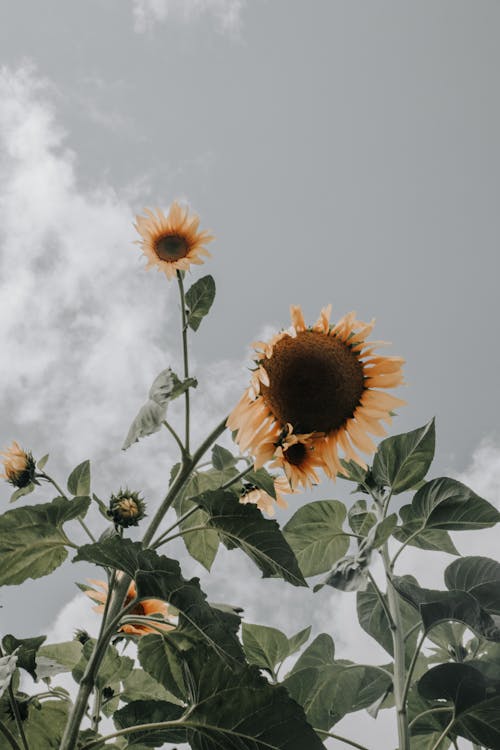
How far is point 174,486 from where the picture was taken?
1303 millimetres

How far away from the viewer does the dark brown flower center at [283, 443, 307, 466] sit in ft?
4.38

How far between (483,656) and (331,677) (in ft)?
1.98

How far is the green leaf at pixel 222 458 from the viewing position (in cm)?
158

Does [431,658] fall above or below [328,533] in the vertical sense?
below

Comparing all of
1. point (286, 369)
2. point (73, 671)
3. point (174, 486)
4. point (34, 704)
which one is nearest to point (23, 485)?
point (73, 671)

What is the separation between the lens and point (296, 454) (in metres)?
1.35

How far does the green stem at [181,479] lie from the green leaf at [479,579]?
83cm

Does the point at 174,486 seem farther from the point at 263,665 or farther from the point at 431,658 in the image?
the point at 431,658

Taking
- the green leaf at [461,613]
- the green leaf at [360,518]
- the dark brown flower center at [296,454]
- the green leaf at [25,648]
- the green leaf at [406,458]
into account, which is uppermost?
the green leaf at [406,458]

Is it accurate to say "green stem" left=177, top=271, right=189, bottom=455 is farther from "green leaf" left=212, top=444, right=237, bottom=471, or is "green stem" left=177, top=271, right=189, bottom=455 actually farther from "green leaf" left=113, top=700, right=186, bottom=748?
"green leaf" left=113, top=700, right=186, bottom=748

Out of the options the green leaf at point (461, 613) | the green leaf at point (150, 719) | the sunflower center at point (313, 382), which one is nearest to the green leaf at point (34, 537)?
the green leaf at point (150, 719)

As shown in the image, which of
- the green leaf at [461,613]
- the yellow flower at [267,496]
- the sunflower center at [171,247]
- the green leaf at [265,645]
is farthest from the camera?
the sunflower center at [171,247]

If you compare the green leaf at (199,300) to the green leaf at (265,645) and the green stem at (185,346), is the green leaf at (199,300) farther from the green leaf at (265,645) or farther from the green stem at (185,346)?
the green leaf at (265,645)

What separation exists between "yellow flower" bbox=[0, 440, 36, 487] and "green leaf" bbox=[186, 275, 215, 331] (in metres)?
0.71
